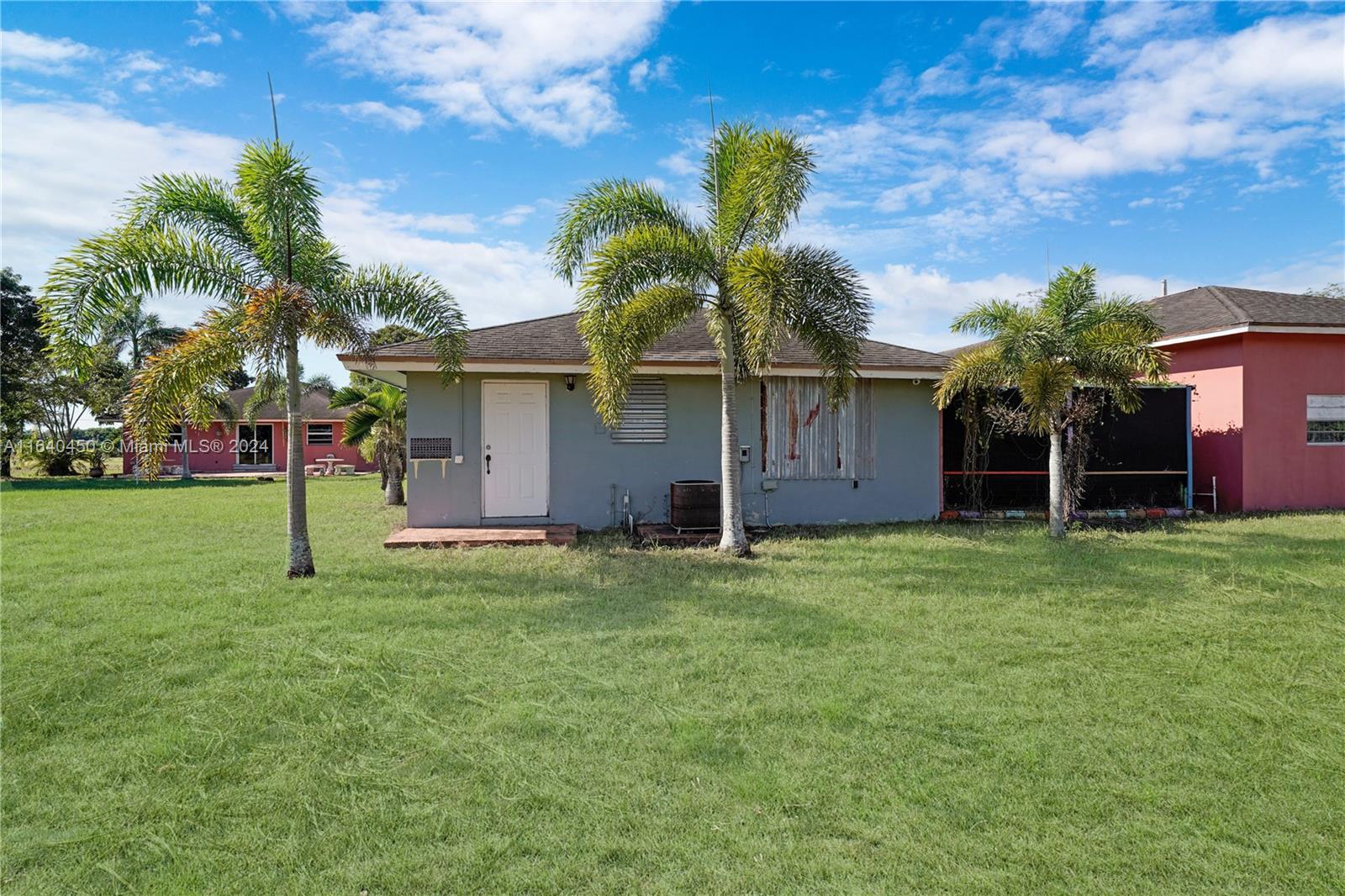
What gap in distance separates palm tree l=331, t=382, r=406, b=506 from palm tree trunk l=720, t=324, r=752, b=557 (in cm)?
873

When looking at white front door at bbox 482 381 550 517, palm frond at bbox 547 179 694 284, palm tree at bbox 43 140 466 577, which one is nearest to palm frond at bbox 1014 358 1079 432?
palm frond at bbox 547 179 694 284

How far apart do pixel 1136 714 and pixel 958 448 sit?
28.6ft

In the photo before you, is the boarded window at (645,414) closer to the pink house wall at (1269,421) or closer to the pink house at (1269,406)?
the pink house at (1269,406)

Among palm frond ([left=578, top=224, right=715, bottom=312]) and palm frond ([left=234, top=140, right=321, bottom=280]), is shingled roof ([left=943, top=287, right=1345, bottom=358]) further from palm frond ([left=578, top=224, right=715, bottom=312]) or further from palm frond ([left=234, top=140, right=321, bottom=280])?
palm frond ([left=234, top=140, right=321, bottom=280])

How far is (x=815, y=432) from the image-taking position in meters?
11.5

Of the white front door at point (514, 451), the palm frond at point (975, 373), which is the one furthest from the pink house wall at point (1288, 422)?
the white front door at point (514, 451)

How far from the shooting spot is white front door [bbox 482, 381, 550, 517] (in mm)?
10633

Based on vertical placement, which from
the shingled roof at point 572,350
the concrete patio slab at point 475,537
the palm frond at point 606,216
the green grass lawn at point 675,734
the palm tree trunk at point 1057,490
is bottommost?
the green grass lawn at point 675,734

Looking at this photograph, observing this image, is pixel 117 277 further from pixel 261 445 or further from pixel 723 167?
pixel 261 445

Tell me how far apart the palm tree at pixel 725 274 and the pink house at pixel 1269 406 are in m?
8.78

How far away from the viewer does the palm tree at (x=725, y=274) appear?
8016mm

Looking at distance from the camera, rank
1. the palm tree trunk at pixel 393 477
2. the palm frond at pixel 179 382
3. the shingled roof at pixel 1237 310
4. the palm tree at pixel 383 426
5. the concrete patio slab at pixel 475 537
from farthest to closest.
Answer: the palm tree trunk at pixel 393 477 < the palm tree at pixel 383 426 < the shingled roof at pixel 1237 310 < the concrete patio slab at pixel 475 537 < the palm frond at pixel 179 382

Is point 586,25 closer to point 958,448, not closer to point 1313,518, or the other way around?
point 958,448

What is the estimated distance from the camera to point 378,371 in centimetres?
1055
